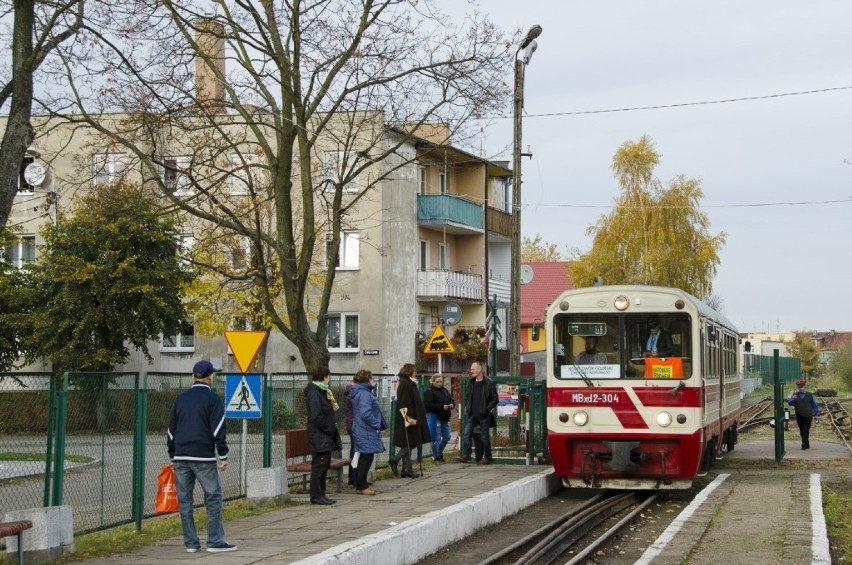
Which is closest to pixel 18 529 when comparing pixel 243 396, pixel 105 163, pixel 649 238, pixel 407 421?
pixel 243 396

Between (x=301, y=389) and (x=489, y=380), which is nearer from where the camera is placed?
(x=301, y=389)

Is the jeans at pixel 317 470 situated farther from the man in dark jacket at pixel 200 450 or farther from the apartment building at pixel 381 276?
the apartment building at pixel 381 276

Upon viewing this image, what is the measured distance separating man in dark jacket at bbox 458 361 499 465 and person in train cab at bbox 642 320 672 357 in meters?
3.97

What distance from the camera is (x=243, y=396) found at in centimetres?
1488

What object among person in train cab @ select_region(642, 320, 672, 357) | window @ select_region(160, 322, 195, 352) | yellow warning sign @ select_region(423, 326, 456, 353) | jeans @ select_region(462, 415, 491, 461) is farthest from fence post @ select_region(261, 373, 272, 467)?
window @ select_region(160, 322, 195, 352)

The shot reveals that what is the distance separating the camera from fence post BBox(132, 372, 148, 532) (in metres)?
12.6

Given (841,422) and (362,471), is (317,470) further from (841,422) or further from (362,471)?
(841,422)

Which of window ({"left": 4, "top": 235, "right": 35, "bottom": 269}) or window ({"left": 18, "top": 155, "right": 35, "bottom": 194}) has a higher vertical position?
window ({"left": 4, "top": 235, "right": 35, "bottom": 269})

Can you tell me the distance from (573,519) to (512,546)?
2.76 meters

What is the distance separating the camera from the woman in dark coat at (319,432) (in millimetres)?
14836

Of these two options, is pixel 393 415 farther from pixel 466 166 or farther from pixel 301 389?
pixel 466 166

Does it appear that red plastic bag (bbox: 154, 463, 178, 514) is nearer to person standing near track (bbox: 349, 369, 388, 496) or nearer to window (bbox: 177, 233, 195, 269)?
person standing near track (bbox: 349, 369, 388, 496)

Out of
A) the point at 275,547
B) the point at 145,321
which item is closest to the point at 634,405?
the point at 275,547

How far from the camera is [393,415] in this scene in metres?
20.4
